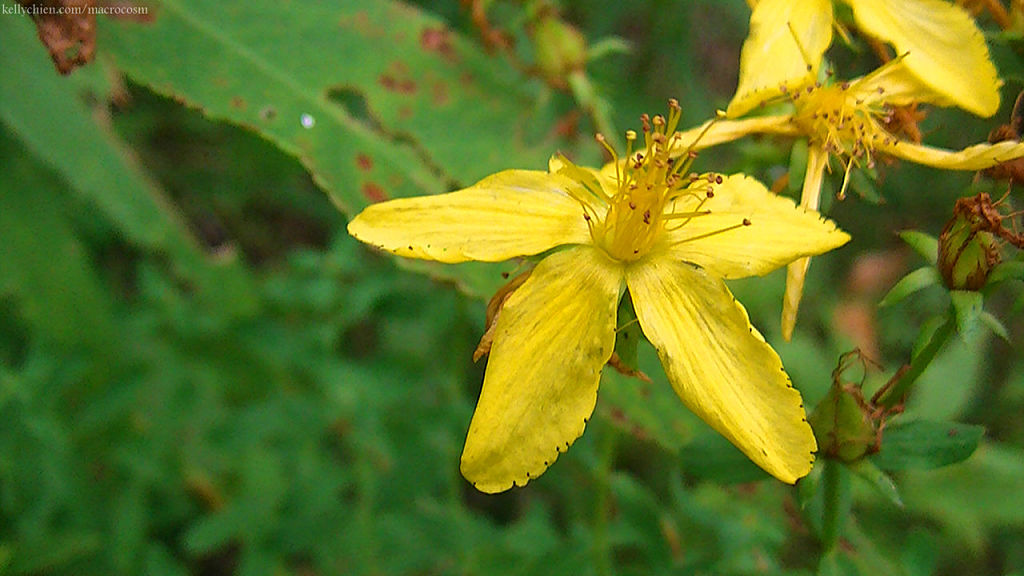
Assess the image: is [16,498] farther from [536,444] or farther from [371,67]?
[536,444]

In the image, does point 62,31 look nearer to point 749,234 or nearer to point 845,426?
point 749,234

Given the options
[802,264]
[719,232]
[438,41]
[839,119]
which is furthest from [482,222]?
[438,41]

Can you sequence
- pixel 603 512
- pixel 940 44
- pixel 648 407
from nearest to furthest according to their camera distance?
pixel 940 44 < pixel 648 407 < pixel 603 512

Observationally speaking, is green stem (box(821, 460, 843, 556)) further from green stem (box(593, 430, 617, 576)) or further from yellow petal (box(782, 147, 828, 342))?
green stem (box(593, 430, 617, 576))

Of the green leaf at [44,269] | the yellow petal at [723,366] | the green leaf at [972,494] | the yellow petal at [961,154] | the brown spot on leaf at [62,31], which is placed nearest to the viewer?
the yellow petal at [723,366]

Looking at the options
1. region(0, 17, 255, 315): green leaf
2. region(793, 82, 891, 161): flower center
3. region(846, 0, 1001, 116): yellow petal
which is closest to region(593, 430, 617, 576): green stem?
region(793, 82, 891, 161): flower center

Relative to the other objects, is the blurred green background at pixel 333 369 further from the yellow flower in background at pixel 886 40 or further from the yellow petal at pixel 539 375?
the yellow petal at pixel 539 375

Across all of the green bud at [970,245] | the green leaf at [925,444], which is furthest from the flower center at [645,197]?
the green leaf at [925,444]
